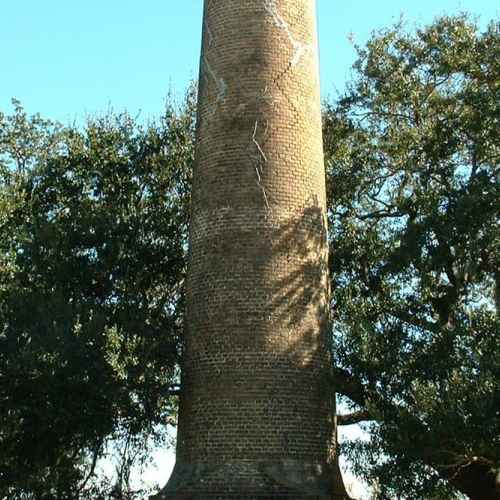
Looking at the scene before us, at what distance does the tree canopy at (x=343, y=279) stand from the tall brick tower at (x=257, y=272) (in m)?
1.16

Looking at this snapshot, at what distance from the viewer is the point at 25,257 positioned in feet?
66.9

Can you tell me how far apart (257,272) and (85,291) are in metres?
5.54

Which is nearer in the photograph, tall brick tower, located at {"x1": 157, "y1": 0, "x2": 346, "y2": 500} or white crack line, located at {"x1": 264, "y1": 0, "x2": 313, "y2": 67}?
tall brick tower, located at {"x1": 157, "y1": 0, "x2": 346, "y2": 500}

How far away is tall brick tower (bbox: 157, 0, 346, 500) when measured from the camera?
15562 millimetres

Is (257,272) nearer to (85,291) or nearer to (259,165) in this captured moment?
(259,165)

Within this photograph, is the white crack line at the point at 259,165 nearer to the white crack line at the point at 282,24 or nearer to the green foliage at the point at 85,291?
the white crack line at the point at 282,24

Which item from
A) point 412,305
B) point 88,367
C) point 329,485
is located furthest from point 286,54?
point 329,485

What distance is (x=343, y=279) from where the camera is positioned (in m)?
21.1

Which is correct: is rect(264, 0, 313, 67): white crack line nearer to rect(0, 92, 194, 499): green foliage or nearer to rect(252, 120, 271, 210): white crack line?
rect(252, 120, 271, 210): white crack line

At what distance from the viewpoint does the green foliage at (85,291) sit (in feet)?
56.7

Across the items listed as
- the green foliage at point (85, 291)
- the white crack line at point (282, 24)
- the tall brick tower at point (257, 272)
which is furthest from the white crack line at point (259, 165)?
the green foliage at point (85, 291)

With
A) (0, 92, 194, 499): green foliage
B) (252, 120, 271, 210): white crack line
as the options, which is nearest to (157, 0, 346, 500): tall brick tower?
(252, 120, 271, 210): white crack line

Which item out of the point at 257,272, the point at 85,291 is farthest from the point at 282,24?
the point at 85,291

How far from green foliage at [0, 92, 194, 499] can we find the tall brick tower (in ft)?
5.51
